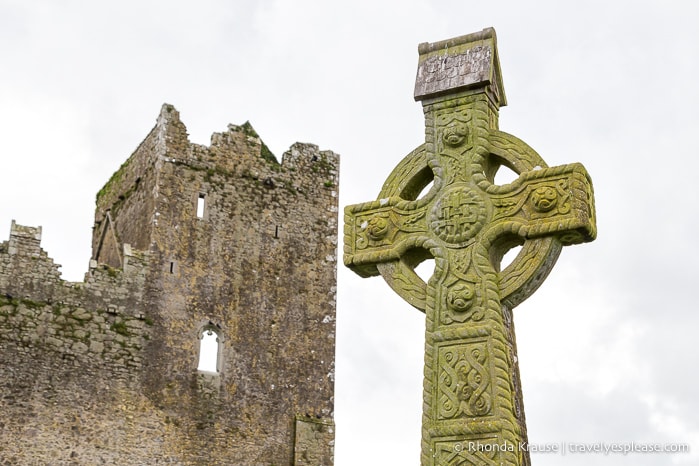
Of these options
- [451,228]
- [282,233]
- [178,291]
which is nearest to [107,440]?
[178,291]

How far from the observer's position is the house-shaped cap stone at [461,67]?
7102mm

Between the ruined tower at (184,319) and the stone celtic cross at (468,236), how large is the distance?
12.7 m

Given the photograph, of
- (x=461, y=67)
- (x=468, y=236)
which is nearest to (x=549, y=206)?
(x=468, y=236)

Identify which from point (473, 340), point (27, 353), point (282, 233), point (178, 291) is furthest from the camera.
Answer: point (282, 233)

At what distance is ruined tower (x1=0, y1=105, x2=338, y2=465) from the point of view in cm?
1927

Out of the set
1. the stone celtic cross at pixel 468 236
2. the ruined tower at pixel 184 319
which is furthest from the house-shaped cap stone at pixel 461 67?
the ruined tower at pixel 184 319

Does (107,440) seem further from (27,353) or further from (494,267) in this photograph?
(494,267)

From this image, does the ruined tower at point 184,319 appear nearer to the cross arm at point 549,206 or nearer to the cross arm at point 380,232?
the cross arm at point 380,232

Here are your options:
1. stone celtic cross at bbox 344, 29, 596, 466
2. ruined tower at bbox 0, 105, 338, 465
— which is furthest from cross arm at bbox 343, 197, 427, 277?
ruined tower at bbox 0, 105, 338, 465

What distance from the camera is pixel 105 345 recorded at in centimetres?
1989

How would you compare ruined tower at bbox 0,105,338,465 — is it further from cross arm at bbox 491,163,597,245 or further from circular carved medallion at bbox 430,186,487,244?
cross arm at bbox 491,163,597,245

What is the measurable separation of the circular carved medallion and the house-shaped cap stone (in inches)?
22.0

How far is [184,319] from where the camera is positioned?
20.8 metres

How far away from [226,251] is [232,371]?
77.5 inches
